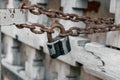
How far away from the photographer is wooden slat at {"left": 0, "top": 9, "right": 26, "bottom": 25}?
2.56m

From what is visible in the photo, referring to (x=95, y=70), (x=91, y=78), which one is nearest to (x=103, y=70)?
(x=95, y=70)

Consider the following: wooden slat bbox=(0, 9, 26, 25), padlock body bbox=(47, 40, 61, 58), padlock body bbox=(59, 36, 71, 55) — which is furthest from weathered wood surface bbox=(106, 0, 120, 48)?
wooden slat bbox=(0, 9, 26, 25)

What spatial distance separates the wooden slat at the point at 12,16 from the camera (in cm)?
256

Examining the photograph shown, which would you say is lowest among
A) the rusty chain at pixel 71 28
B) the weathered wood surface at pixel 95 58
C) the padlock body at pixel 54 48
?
the weathered wood surface at pixel 95 58

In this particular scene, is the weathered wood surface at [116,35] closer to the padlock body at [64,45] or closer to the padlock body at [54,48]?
the padlock body at [64,45]

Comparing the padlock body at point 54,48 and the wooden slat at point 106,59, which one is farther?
the wooden slat at point 106,59

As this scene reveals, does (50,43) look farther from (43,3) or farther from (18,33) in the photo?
(18,33)

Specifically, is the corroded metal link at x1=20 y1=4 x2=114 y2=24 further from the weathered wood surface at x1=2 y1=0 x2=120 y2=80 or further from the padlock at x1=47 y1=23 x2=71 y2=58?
the weathered wood surface at x1=2 y1=0 x2=120 y2=80

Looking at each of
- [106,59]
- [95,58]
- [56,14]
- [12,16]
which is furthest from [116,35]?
[12,16]

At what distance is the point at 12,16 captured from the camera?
2605 mm

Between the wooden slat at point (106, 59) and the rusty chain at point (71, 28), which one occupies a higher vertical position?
the rusty chain at point (71, 28)

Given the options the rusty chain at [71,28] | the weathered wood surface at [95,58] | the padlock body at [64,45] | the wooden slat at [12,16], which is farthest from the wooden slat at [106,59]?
the wooden slat at [12,16]

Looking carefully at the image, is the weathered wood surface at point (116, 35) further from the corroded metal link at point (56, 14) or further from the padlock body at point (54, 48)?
the padlock body at point (54, 48)

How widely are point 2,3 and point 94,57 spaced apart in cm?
382
